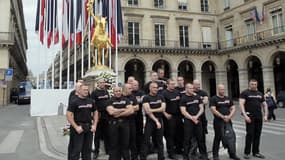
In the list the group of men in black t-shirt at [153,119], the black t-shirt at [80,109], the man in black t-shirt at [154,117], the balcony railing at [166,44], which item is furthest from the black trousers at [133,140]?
the balcony railing at [166,44]

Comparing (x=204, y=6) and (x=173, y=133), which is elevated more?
(x=204, y=6)

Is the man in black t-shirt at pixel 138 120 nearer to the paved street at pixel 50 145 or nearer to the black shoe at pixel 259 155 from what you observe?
the paved street at pixel 50 145

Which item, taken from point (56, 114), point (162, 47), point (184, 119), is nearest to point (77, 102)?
point (184, 119)

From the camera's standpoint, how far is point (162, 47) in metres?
29.8

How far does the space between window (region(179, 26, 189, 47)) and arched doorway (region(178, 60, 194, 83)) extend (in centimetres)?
228

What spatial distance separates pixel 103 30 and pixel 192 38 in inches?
773

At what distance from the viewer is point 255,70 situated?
31.3 metres

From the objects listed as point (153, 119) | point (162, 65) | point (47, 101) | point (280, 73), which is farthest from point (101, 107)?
point (280, 73)

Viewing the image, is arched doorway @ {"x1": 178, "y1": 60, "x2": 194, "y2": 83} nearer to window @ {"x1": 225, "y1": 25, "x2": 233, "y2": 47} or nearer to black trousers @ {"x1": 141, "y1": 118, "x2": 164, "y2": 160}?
window @ {"x1": 225, "y1": 25, "x2": 233, "y2": 47}

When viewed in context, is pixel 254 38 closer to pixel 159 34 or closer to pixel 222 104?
pixel 159 34

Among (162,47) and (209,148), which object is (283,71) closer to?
(162,47)

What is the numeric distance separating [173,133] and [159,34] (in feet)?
82.2

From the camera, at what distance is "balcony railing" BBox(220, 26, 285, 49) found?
25.9 meters

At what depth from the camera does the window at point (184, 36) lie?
31.7 m
